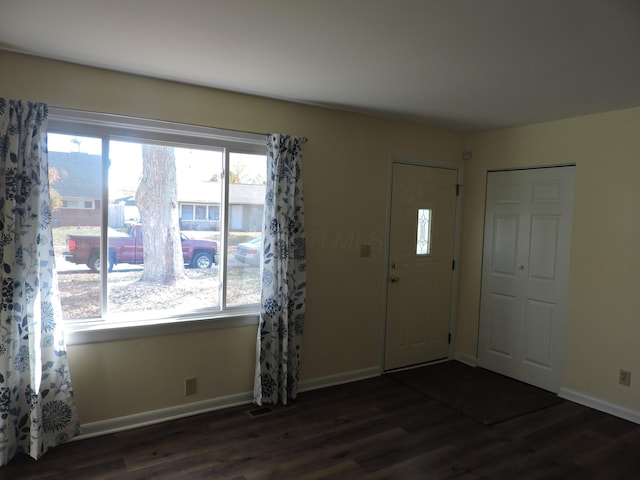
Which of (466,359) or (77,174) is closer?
(77,174)

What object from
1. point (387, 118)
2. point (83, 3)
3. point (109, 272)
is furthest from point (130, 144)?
point (387, 118)

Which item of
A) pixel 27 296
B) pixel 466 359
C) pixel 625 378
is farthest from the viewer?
pixel 466 359

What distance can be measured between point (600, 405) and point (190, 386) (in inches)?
125

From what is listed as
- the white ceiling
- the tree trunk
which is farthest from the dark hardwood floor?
the white ceiling

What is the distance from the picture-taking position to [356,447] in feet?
8.99

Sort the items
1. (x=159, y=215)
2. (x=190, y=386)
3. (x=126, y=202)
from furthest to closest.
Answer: (x=190, y=386), (x=159, y=215), (x=126, y=202)

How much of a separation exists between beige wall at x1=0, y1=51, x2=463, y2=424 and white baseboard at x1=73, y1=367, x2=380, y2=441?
4cm

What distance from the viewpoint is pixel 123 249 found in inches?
112

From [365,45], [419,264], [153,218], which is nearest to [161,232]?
[153,218]

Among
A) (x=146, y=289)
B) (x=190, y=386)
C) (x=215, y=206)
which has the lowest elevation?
(x=190, y=386)

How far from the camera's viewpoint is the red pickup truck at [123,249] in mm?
2713

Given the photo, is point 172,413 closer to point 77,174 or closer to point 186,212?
point 186,212

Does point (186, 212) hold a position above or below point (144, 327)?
above

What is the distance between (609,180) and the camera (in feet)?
10.8
